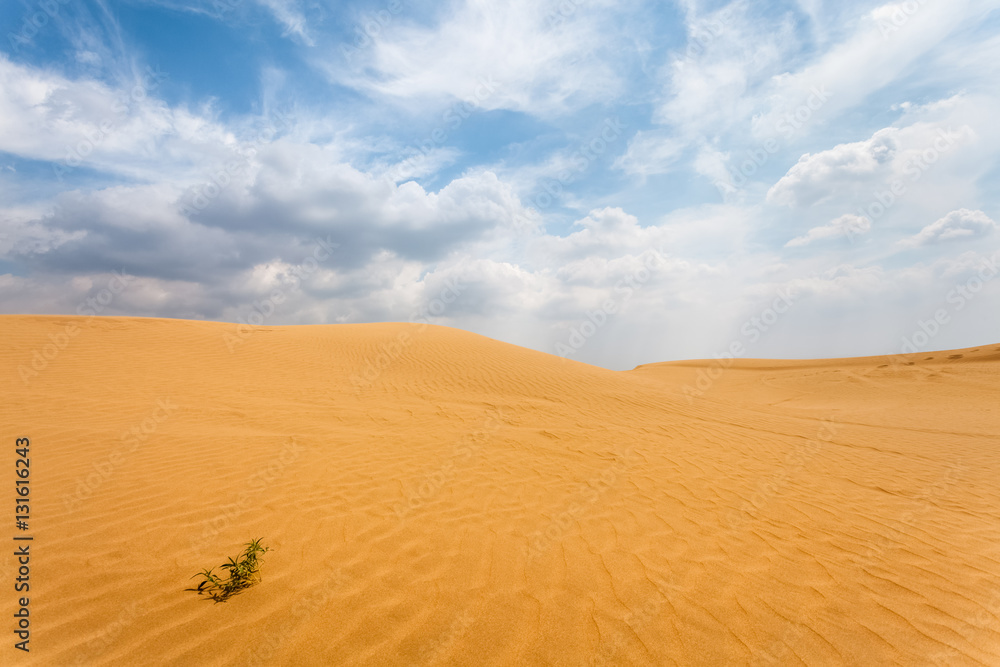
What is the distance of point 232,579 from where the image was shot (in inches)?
123

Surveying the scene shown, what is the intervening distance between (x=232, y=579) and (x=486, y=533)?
226 centimetres

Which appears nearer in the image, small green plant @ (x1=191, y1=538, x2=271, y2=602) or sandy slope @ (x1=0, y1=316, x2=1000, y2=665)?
sandy slope @ (x1=0, y1=316, x2=1000, y2=665)

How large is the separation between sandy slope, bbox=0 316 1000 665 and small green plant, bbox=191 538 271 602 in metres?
0.13

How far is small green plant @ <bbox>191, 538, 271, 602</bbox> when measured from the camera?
3055 mm

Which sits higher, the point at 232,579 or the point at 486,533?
the point at 232,579

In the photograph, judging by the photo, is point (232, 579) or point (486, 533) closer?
point (232, 579)

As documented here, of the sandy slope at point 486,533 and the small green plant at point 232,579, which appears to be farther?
the small green plant at point 232,579

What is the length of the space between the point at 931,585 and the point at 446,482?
5085mm

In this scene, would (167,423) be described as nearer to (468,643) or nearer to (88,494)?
(88,494)

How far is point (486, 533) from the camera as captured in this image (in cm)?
423

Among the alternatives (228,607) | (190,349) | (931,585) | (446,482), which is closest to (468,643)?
(228,607)

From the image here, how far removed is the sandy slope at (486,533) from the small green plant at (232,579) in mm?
128

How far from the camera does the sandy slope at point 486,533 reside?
2.76 metres

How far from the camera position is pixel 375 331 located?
22.4 metres
